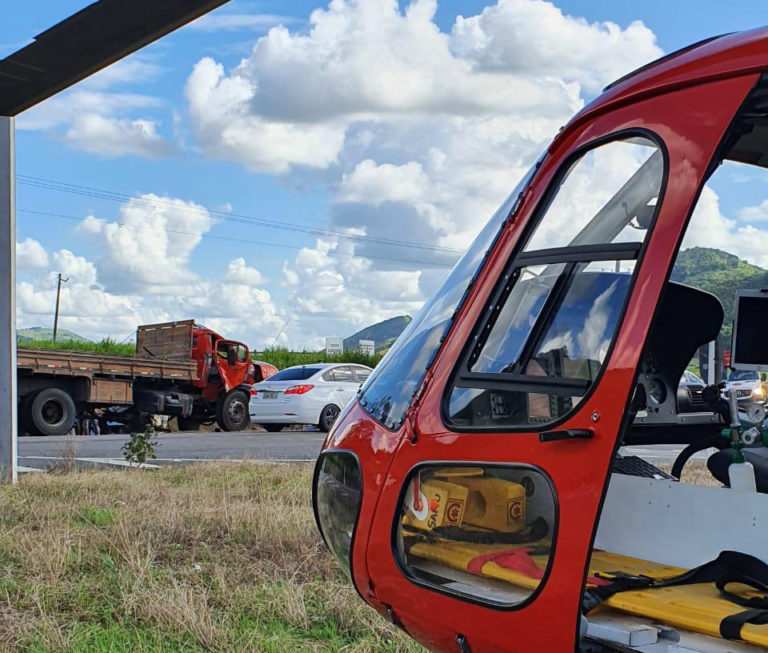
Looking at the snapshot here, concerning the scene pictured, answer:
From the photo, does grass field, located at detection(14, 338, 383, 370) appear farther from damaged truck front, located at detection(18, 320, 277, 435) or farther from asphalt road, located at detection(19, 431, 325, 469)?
asphalt road, located at detection(19, 431, 325, 469)

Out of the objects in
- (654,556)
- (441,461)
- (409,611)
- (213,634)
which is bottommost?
(213,634)

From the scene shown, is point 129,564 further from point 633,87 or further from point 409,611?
point 633,87

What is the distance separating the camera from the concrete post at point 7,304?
32.9ft

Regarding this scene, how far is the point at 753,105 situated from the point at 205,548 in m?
4.77

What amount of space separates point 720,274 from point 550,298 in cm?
91

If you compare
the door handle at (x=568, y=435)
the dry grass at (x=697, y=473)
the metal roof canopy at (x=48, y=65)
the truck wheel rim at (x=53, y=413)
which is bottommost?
the truck wheel rim at (x=53, y=413)

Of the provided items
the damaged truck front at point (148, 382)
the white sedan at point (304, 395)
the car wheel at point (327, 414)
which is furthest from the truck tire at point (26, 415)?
the car wheel at point (327, 414)

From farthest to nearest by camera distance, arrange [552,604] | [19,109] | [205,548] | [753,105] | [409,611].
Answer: [19,109]
[205,548]
[409,611]
[753,105]
[552,604]

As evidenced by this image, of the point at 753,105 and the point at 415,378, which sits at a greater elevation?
the point at 753,105

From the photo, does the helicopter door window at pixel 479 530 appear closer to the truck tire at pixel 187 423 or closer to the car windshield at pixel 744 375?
the car windshield at pixel 744 375

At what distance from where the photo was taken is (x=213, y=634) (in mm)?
4891

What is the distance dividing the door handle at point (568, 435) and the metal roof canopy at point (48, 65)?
6.07m

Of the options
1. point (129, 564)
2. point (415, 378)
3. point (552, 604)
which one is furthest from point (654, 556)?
point (129, 564)

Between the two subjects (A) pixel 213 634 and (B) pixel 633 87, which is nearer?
(B) pixel 633 87
